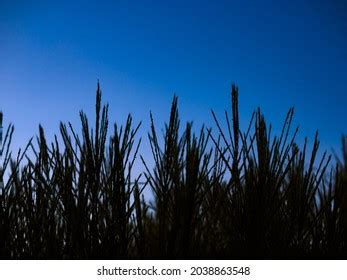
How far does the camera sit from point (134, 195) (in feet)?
4.94

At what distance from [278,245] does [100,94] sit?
753mm

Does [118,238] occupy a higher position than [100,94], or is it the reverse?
[100,94]

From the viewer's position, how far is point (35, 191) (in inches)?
61.3

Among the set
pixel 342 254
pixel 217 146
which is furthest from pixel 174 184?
pixel 342 254

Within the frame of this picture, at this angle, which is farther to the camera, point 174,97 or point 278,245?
point 278,245

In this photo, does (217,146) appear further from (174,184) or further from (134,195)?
(134,195)

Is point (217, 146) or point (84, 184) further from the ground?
point (217, 146)

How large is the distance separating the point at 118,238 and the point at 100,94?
1.45 feet
